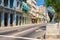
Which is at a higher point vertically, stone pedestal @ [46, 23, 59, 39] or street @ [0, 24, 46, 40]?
stone pedestal @ [46, 23, 59, 39]

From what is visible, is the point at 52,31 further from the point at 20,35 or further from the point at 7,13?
the point at 7,13

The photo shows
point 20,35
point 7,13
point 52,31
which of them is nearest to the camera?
point 52,31

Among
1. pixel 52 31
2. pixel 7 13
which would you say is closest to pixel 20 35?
pixel 52 31

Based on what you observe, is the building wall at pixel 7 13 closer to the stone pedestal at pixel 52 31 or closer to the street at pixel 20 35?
the street at pixel 20 35

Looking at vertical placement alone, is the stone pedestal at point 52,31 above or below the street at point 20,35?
above

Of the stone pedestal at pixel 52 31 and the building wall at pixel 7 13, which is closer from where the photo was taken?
the stone pedestal at pixel 52 31

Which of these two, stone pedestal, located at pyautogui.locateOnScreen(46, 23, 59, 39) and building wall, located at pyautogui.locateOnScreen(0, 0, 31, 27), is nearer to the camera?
stone pedestal, located at pyautogui.locateOnScreen(46, 23, 59, 39)

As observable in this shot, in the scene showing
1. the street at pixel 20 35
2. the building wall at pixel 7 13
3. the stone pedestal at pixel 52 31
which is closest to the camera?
the stone pedestal at pixel 52 31

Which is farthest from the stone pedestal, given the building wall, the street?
the building wall

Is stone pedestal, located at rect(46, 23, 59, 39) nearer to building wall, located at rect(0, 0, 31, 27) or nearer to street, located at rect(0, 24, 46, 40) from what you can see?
street, located at rect(0, 24, 46, 40)

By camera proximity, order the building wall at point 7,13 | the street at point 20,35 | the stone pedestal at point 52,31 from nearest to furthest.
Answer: the stone pedestal at point 52,31 → the street at point 20,35 → the building wall at point 7,13

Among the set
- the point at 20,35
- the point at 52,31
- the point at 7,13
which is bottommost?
the point at 20,35

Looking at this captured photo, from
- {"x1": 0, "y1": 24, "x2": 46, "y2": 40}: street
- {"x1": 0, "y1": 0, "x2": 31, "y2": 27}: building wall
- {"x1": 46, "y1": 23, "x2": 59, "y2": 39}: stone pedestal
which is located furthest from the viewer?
{"x1": 0, "y1": 0, "x2": 31, "y2": 27}: building wall

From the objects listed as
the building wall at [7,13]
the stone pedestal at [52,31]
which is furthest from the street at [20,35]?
Answer: the building wall at [7,13]
